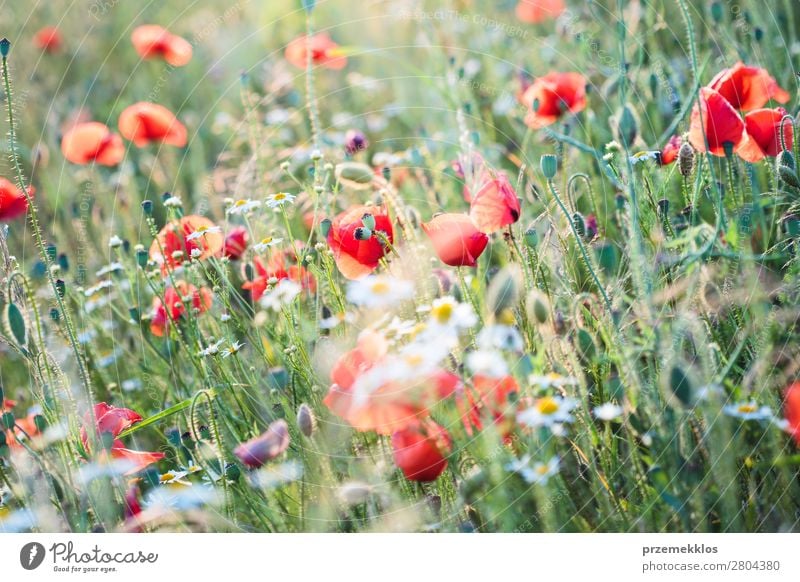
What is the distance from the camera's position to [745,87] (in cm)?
74

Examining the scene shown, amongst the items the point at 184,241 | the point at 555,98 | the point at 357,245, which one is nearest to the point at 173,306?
the point at 184,241

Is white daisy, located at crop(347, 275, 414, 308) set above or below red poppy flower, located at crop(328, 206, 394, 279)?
below

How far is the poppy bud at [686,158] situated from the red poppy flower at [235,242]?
371mm

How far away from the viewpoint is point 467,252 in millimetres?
648

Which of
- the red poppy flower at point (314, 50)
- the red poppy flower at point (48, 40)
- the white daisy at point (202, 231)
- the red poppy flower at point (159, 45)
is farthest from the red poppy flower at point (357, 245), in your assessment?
the red poppy flower at point (48, 40)

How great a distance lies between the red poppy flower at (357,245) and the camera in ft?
2.25

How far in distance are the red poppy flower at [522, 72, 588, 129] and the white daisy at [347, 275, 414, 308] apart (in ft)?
0.88

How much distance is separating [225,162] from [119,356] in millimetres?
409

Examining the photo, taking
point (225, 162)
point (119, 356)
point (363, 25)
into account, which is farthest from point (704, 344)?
point (363, 25)

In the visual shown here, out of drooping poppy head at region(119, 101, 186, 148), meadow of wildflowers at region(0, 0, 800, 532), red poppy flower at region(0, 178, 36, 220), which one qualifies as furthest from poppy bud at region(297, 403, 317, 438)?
drooping poppy head at region(119, 101, 186, 148)

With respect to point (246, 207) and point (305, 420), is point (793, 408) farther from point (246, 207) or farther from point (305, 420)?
point (246, 207)

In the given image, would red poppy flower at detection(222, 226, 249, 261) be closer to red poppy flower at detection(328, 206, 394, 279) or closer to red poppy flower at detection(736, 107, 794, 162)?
red poppy flower at detection(328, 206, 394, 279)

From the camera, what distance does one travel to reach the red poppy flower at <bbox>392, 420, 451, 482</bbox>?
1.96 ft
